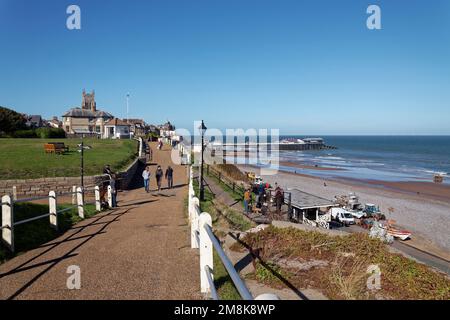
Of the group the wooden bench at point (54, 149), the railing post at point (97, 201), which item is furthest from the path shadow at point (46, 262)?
the wooden bench at point (54, 149)

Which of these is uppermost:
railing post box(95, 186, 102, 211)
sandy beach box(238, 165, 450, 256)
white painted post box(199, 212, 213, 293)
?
white painted post box(199, 212, 213, 293)

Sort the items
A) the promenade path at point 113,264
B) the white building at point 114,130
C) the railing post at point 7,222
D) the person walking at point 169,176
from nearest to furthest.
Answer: the promenade path at point 113,264 → the railing post at point 7,222 → the person walking at point 169,176 → the white building at point 114,130

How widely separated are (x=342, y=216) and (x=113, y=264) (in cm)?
2049

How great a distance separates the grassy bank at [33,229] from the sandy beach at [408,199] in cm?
1870

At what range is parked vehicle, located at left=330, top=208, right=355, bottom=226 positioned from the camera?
77.9 feet

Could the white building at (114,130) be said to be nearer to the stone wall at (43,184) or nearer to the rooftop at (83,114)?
the rooftop at (83,114)

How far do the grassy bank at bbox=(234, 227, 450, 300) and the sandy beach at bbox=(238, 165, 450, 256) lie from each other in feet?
50.7

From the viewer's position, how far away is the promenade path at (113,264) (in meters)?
4.90

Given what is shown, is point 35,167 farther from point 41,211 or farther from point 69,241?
point 69,241

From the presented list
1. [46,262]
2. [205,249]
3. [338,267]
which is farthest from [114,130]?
[205,249]

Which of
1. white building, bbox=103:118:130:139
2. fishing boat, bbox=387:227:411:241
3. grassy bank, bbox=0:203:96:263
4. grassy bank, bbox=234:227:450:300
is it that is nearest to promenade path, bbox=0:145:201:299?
grassy bank, bbox=0:203:96:263

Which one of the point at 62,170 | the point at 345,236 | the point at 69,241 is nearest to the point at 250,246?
the point at 345,236

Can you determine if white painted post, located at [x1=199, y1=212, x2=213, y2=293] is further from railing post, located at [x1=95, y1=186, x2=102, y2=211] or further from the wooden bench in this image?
the wooden bench

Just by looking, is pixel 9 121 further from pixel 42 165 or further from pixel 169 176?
pixel 169 176
